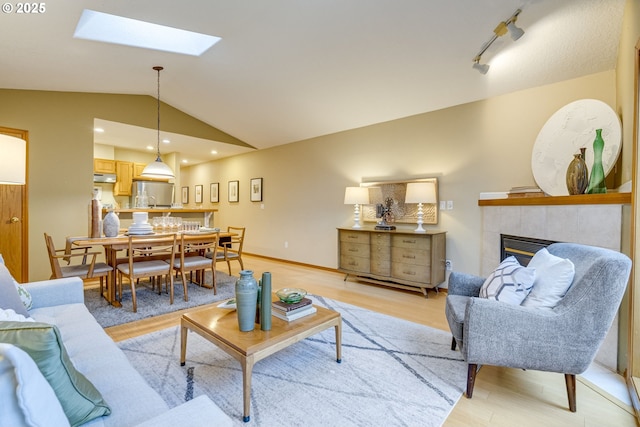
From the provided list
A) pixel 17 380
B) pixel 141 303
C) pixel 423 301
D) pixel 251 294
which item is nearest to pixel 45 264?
pixel 141 303

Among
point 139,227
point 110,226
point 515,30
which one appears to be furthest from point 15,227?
point 515,30

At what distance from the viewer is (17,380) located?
64 centimetres

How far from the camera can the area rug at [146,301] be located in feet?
9.66

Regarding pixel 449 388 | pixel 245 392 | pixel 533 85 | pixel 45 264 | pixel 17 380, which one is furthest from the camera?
pixel 45 264

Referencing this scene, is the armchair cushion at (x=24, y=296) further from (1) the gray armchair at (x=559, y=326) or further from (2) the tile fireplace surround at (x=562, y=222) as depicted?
(2) the tile fireplace surround at (x=562, y=222)

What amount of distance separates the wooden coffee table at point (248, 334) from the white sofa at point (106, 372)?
47cm

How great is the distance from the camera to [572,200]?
2.29m

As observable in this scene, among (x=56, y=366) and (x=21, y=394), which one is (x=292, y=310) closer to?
(x=56, y=366)

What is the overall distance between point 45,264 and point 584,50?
6483 mm

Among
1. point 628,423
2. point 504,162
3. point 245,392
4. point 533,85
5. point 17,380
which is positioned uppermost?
point 533,85

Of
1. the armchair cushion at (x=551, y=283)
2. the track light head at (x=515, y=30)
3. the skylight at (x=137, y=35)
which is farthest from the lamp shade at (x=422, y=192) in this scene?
the skylight at (x=137, y=35)

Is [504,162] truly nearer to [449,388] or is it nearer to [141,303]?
[449,388]

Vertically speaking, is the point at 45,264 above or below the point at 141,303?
above

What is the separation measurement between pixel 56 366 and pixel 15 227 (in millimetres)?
4390
